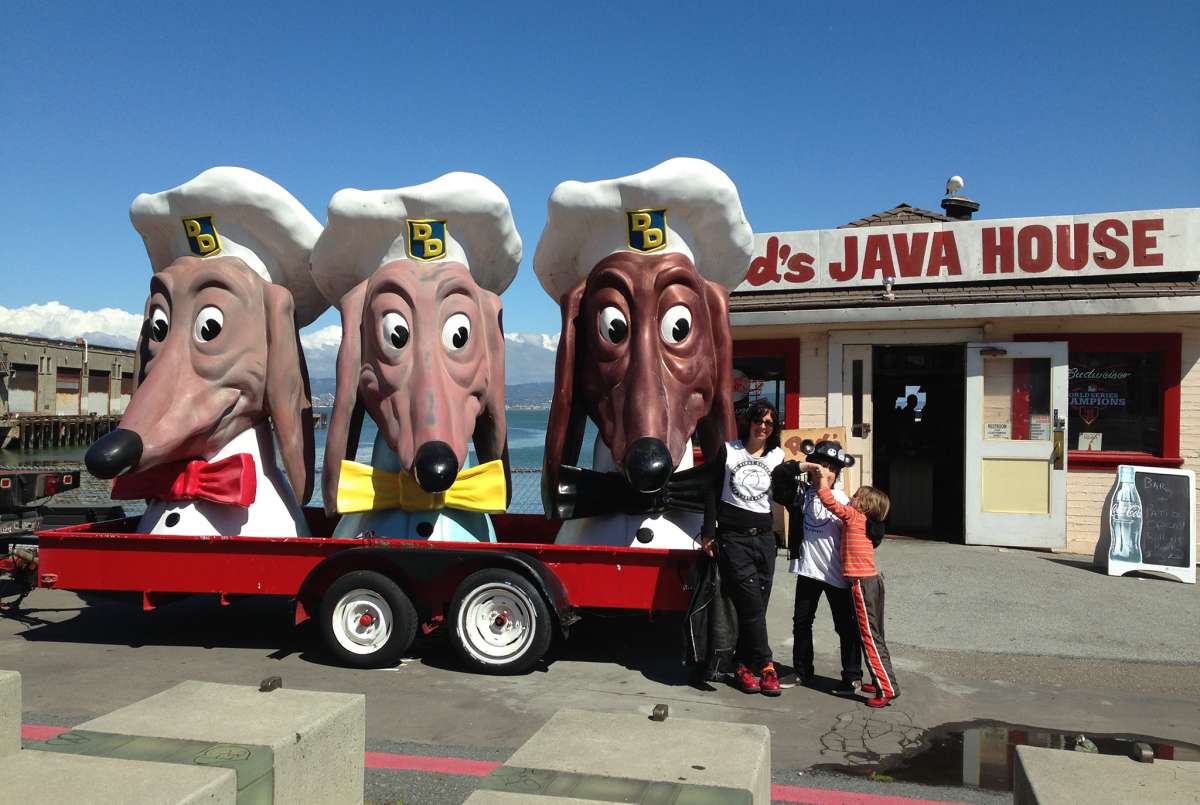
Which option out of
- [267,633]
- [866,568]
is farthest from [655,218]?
[267,633]

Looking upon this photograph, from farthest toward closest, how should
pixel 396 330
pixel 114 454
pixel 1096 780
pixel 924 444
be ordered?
pixel 924 444, pixel 396 330, pixel 114 454, pixel 1096 780

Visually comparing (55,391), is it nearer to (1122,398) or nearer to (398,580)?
(398,580)

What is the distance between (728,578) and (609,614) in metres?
0.90

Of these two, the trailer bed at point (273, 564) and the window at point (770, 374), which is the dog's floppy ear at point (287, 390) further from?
the window at point (770, 374)

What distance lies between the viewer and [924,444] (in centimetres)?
1220

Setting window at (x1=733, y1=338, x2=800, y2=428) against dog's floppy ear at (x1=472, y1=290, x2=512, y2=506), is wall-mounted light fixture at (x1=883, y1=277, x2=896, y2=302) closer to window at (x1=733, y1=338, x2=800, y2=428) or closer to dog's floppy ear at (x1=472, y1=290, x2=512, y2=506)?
window at (x1=733, y1=338, x2=800, y2=428)

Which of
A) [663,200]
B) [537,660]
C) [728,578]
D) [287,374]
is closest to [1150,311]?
[663,200]

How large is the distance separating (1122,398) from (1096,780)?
8.70 m

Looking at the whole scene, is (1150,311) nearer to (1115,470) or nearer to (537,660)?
(1115,470)

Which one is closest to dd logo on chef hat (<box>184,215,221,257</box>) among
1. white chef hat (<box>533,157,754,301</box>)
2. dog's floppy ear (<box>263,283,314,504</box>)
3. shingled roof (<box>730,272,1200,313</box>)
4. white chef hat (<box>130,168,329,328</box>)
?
white chef hat (<box>130,168,329,328</box>)

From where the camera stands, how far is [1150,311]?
30.0 feet

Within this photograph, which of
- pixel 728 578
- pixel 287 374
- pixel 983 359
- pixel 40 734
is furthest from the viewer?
pixel 983 359

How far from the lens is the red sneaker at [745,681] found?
5281 mm

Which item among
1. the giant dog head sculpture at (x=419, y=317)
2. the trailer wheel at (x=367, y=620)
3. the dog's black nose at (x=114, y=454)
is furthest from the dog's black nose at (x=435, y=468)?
the dog's black nose at (x=114, y=454)
